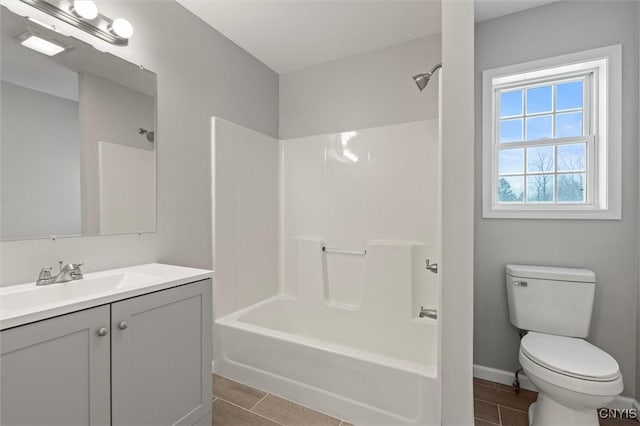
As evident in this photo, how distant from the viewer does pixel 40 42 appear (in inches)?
49.9

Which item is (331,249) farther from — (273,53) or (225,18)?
(225,18)

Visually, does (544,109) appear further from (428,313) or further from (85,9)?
(85,9)

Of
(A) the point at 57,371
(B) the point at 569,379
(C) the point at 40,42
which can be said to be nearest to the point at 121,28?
(C) the point at 40,42

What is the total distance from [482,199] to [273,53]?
6.78 ft

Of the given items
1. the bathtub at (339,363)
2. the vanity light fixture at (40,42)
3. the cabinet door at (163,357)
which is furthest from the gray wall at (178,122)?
the bathtub at (339,363)

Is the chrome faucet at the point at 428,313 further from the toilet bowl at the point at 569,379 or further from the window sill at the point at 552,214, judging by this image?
the window sill at the point at 552,214

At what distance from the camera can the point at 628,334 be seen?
1.73 metres

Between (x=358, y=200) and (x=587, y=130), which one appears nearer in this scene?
(x=587, y=130)

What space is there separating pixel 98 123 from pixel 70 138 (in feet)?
0.53

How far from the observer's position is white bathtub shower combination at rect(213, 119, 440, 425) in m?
1.76

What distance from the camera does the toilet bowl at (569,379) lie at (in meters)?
1.31

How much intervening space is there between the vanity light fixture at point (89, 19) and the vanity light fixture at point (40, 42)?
117 mm

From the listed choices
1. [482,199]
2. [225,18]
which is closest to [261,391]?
Answer: [482,199]

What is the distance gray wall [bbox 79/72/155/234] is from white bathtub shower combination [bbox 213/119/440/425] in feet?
1.90
